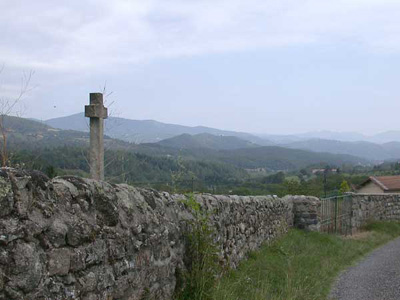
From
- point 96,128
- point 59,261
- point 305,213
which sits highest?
point 96,128

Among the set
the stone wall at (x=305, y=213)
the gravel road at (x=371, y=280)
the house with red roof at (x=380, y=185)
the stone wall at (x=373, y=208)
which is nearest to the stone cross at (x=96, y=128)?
the gravel road at (x=371, y=280)

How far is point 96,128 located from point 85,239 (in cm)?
297

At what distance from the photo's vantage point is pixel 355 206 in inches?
712

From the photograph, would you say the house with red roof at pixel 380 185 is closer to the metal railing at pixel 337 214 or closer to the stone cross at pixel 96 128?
the metal railing at pixel 337 214

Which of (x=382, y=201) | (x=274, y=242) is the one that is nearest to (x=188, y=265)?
(x=274, y=242)

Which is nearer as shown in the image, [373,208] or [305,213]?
[305,213]

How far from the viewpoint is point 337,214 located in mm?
16375

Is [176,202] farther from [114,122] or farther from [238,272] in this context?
[238,272]

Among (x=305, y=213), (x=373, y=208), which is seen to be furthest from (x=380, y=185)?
(x=305, y=213)

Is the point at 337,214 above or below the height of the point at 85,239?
below

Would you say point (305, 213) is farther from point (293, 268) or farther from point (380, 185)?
point (380, 185)

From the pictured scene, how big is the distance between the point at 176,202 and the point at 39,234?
105 inches

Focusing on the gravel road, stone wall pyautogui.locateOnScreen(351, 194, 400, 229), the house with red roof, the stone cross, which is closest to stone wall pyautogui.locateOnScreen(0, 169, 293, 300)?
the stone cross

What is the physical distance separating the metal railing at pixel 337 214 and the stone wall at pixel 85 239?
10400mm
